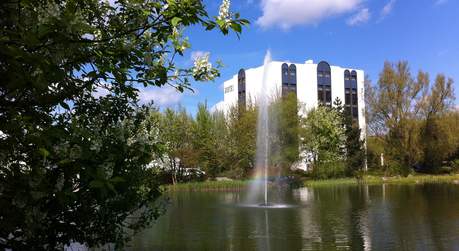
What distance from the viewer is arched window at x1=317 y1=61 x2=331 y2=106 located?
67312 millimetres

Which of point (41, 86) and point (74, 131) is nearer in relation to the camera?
point (41, 86)

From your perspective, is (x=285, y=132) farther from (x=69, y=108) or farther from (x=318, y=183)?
(x=69, y=108)

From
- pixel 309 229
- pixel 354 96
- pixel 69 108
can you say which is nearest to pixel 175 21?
pixel 69 108

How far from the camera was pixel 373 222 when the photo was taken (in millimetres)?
15055

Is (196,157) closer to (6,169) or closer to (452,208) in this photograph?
(452,208)

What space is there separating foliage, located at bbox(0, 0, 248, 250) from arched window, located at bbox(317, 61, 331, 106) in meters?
63.5

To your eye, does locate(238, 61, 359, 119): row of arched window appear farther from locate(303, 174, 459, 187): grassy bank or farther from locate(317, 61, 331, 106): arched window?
locate(303, 174, 459, 187): grassy bank

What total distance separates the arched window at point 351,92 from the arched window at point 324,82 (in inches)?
120

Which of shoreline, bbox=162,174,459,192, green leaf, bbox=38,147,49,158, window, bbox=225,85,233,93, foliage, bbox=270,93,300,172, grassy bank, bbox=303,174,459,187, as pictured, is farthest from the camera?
window, bbox=225,85,233,93

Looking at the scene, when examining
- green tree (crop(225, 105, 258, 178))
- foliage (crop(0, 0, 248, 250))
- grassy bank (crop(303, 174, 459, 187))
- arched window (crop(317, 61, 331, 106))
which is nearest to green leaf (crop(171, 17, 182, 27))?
foliage (crop(0, 0, 248, 250))

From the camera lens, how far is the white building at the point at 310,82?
65312 millimetres

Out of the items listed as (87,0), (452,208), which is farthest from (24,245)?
(452,208)

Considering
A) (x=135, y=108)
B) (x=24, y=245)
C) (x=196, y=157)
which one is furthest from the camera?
(x=196, y=157)

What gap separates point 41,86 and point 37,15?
569 millimetres
